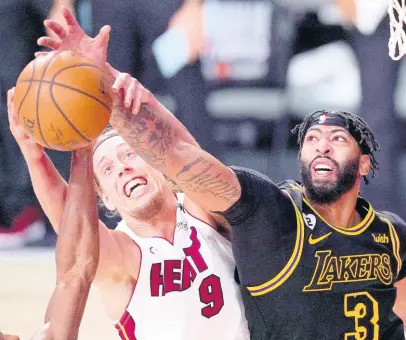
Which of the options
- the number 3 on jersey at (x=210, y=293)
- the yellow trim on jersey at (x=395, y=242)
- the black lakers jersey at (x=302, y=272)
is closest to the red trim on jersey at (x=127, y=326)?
the number 3 on jersey at (x=210, y=293)

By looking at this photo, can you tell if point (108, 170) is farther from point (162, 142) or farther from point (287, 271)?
point (287, 271)

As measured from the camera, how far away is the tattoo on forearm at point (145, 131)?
2.62m

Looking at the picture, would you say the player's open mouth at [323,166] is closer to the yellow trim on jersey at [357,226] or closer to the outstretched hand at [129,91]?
the yellow trim on jersey at [357,226]

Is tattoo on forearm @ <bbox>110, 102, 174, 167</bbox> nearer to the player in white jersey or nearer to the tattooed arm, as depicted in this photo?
the tattooed arm

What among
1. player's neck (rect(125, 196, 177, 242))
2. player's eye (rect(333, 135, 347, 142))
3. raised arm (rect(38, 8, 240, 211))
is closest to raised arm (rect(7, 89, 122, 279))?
raised arm (rect(38, 8, 240, 211))

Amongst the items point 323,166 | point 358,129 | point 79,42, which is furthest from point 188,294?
point 79,42

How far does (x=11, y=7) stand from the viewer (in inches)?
240

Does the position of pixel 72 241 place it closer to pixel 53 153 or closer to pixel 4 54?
pixel 53 153

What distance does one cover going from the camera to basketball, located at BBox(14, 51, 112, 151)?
248 cm

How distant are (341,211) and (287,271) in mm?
432

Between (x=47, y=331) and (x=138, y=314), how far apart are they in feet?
2.65

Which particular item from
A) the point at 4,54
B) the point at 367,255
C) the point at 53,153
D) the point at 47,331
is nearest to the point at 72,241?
the point at 47,331

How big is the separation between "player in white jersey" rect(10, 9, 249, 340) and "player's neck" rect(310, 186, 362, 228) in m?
0.44

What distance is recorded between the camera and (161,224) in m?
3.44
